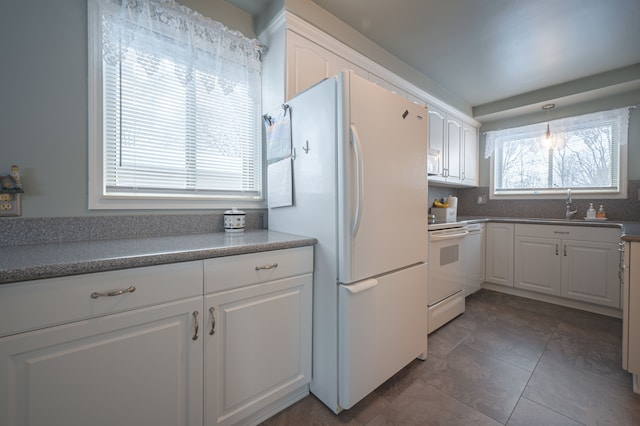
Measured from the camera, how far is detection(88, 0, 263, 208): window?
1.39 m

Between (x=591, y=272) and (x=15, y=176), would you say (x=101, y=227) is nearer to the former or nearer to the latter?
(x=15, y=176)

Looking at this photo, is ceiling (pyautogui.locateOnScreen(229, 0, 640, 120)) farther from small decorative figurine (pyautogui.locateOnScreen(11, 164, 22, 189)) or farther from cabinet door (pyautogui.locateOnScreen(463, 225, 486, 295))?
cabinet door (pyautogui.locateOnScreen(463, 225, 486, 295))

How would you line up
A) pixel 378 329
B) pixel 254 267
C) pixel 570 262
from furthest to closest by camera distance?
1. pixel 570 262
2. pixel 378 329
3. pixel 254 267

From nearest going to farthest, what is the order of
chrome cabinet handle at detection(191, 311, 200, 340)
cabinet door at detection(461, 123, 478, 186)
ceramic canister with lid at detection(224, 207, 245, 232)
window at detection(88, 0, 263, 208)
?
chrome cabinet handle at detection(191, 311, 200, 340) → window at detection(88, 0, 263, 208) → ceramic canister with lid at detection(224, 207, 245, 232) → cabinet door at detection(461, 123, 478, 186)

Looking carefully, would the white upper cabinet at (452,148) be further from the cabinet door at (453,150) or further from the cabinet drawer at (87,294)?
the cabinet drawer at (87,294)

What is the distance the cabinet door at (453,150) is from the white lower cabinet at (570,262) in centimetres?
92

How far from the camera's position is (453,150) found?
10.8 ft

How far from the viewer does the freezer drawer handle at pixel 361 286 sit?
1314 millimetres

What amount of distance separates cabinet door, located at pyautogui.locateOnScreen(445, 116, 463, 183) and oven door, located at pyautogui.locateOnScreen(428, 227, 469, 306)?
1.01 m

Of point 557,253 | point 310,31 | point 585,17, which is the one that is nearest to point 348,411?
point 310,31

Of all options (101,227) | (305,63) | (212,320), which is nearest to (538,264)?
(305,63)

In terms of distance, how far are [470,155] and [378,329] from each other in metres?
3.14

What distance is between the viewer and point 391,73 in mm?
2432

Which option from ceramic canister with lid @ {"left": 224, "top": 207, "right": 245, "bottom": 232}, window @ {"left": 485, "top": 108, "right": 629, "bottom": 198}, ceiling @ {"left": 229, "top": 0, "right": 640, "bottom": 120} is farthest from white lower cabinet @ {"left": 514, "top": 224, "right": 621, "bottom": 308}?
ceramic canister with lid @ {"left": 224, "top": 207, "right": 245, "bottom": 232}
